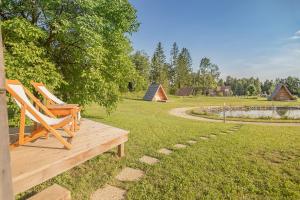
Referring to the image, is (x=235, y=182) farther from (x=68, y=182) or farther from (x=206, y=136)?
(x=206, y=136)

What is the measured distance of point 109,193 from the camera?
3516 millimetres

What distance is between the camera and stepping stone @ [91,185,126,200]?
3389 mm

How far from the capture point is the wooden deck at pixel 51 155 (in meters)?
2.78

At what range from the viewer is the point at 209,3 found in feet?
55.4

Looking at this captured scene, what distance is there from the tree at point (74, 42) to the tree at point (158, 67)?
45618 millimetres

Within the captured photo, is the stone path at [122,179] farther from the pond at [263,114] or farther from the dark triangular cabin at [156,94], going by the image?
the dark triangular cabin at [156,94]

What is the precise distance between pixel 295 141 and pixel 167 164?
5.29 meters

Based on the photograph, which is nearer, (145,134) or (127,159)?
A: (127,159)

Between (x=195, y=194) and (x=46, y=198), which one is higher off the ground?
(x=46, y=198)

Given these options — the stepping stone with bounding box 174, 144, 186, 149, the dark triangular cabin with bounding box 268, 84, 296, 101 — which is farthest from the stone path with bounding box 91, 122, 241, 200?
the dark triangular cabin with bounding box 268, 84, 296, 101

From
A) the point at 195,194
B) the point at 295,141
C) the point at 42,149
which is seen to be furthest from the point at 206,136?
the point at 42,149

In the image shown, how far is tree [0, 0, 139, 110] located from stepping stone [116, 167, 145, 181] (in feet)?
13.1

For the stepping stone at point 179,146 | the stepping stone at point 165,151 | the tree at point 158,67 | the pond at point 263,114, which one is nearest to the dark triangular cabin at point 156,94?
the pond at point 263,114

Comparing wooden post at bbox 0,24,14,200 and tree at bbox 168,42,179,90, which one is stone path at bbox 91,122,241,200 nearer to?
wooden post at bbox 0,24,14,200
